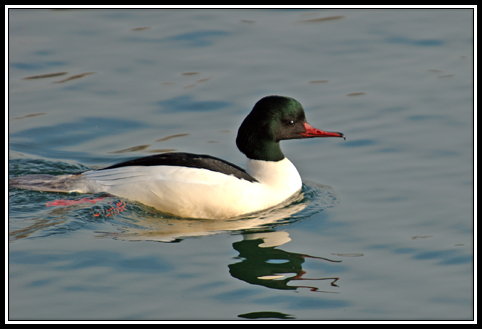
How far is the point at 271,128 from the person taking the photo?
7.96 meters

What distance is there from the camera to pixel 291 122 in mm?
8039

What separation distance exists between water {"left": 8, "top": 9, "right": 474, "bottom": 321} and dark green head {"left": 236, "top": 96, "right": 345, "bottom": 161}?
31.5 inches

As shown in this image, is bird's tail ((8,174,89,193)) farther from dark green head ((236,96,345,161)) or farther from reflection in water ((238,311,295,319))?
reflection in water ((238,311,295,319))

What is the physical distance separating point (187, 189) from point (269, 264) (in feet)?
5.16

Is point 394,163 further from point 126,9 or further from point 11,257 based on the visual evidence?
point 126,9

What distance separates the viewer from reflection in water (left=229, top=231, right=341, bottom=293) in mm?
6188

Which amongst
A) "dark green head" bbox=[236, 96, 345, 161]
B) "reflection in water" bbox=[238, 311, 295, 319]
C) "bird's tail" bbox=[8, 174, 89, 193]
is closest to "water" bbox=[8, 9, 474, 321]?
"reflection in water" bbox=[238, 311, 295, 319]

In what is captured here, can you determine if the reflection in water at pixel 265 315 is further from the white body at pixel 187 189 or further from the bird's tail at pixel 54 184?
the bird's tail at pixel 54 184

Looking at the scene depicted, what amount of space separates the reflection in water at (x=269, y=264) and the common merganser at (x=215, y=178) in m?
0.69

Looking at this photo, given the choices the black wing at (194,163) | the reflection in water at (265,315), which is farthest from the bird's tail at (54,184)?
the reflection in water at (265,315)

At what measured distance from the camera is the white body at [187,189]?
757 centimetres

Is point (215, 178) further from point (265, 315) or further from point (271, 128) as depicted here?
point (265, 315)

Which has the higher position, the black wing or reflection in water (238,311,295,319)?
the black wing

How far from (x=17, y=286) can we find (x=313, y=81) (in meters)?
6.88
